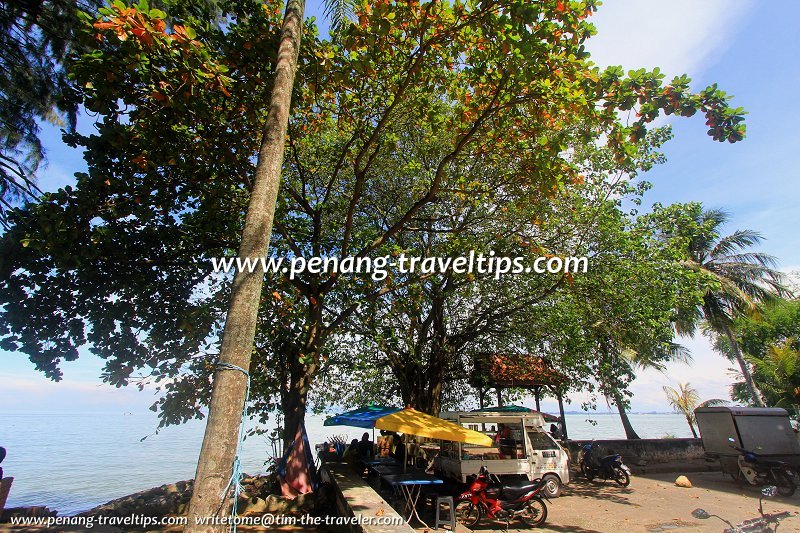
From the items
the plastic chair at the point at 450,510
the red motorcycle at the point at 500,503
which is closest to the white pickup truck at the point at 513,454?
the red motorcycle at the point at 500,503

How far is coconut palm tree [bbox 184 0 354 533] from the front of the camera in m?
3.11

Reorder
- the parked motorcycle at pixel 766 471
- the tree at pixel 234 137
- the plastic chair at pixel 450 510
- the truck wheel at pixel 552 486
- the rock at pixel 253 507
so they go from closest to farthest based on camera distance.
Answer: the tree at pixel 234 137 → the plastic chair at pixel 450 510 → the rock at pixel 253 507 → the truck wheel at pixel 552 486 → the parked motorcycle at pixel 766 471

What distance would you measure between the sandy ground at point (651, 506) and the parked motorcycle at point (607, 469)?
26 centimetres

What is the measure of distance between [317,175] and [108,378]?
7585 millimetres

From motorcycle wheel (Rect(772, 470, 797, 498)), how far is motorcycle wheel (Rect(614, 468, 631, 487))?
363 cm

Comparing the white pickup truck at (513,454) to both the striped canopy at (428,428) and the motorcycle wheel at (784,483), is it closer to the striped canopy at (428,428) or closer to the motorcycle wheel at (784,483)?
the striped canopy at (428,428)

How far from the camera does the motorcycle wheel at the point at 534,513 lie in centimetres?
846

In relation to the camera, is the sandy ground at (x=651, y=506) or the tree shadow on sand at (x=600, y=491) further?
the tree shadow on sand at (x=600, y=491)

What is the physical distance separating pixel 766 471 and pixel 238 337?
15298 mm

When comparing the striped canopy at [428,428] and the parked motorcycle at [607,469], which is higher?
the striped canopy at [428,428]

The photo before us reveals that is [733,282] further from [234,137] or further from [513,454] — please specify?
[234,137]

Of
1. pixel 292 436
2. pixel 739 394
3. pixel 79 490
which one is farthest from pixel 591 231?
pixel 739 394

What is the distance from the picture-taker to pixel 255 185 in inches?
163

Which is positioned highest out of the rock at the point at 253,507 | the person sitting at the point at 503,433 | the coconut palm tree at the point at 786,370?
the coconut palm tree at the point at 786,370
